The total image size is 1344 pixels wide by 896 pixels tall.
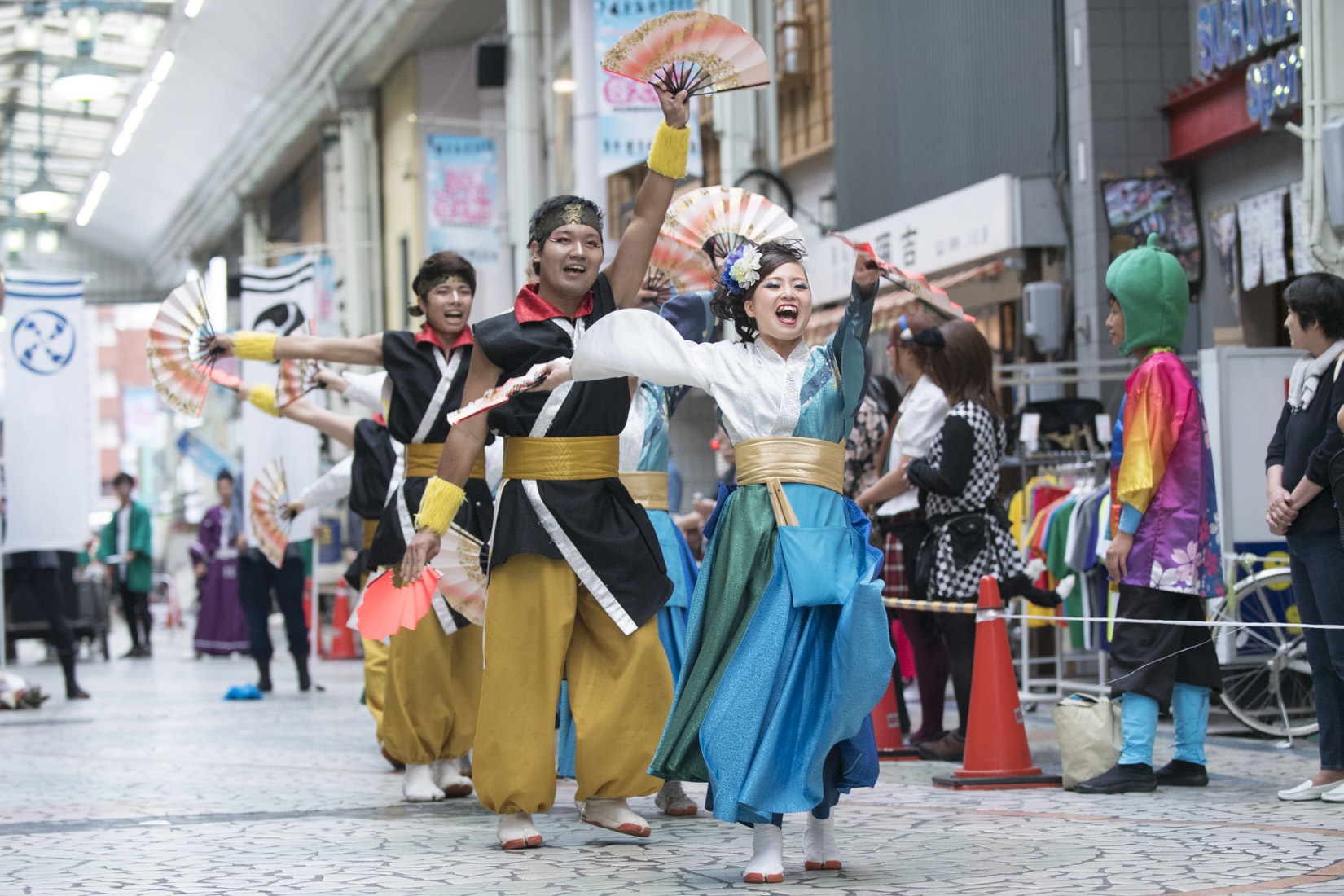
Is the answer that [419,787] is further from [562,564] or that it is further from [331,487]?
[331,487]

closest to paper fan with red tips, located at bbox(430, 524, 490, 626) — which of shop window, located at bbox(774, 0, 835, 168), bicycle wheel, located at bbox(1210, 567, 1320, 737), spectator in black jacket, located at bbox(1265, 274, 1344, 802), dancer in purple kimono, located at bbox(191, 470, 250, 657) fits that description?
spectator in black jacket, located at bbox(1265, 274, 1344, 802)

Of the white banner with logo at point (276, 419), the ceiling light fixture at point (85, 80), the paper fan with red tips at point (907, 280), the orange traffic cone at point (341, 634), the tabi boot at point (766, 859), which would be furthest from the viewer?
the ceiling light fixture at point (85, 80)

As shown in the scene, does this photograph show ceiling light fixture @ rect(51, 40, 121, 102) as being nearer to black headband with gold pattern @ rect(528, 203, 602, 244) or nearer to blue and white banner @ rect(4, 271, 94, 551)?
blue and white banner @ rect(4, 271, 94, 551)

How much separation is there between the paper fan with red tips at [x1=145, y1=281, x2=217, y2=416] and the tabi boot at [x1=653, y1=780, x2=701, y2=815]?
94.9 inches

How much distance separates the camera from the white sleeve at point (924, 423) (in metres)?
6.53

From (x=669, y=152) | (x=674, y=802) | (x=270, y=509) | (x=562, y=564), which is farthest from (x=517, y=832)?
(x=270, y=509)

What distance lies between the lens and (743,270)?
4270 millimetres

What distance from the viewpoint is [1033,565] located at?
748 centimetres

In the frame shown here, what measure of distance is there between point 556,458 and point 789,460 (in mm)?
789

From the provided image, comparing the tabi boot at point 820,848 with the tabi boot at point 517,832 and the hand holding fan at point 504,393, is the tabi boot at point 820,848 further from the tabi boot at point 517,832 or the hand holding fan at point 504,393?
the hand holding fan at point 504,393

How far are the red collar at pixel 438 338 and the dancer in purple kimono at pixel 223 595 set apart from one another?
1006cm

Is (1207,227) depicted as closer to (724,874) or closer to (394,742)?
(394,742)

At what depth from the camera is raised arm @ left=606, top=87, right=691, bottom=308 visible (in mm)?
4520

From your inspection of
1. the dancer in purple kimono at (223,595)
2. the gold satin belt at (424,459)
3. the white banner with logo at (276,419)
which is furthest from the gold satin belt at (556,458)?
the dancer in purple kimono at (223,595)
